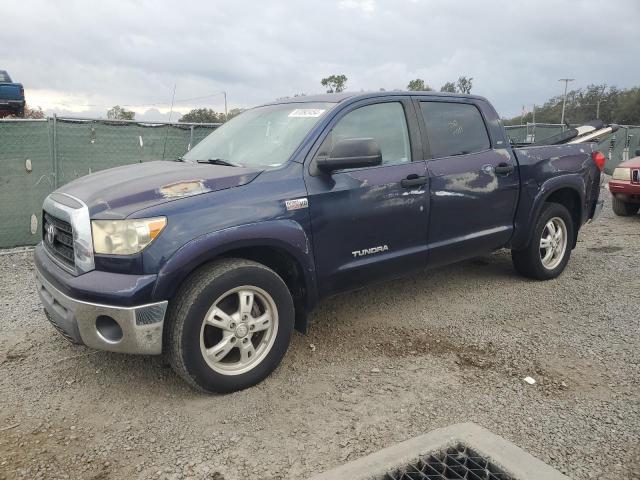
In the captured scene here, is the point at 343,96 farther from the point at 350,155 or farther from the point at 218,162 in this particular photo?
the point at 218,162

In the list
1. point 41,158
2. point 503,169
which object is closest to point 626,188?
point 503,169

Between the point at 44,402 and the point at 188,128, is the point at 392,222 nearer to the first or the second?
the point at 44,402

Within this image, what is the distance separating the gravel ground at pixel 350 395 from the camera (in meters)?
2.57

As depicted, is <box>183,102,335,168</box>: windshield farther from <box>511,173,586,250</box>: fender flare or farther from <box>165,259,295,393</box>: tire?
<box>511,173,586,250</box>: fender flare

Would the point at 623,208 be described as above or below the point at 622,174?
below

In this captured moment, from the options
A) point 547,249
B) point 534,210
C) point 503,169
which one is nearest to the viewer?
point 503,169

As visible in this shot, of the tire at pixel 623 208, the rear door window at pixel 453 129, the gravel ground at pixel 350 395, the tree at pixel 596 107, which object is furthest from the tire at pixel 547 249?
the tree at pixel 596 107

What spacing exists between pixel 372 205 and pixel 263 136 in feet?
3.28

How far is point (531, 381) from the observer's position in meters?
3.27

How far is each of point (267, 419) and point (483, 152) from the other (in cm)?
302

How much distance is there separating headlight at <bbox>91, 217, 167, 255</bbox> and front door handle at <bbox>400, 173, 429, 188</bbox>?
183 cm

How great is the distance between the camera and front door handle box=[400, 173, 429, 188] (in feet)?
12.5

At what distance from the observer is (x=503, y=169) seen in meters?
4.56

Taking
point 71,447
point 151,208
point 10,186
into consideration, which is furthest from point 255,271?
point 10,186
